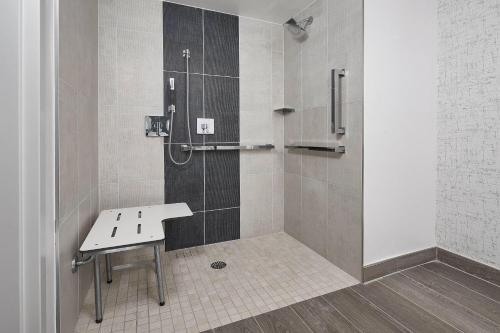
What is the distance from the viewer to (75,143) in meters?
1.34

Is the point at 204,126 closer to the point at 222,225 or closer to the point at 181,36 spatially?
the point at 181,36

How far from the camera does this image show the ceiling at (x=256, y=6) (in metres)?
2.12

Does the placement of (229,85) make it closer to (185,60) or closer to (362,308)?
(185,60)

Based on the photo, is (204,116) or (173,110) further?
(204,116)

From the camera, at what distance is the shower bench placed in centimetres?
125

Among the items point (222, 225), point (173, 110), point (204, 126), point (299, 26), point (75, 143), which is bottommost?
point (222, 225)

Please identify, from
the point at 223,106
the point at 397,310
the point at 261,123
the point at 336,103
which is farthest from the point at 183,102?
the point at 397,310

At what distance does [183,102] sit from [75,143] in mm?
1019

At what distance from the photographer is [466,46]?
1.74 meters

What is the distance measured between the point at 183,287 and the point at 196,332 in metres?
0.44

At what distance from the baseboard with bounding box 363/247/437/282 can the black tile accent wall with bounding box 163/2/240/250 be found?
1233 mm

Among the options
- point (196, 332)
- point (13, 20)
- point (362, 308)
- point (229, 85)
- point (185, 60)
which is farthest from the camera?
point (229, 85)

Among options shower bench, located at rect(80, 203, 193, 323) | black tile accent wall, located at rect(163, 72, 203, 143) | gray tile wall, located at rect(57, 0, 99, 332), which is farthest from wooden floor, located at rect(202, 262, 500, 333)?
black tile accent wall, located at rect(163, 72, 203, 143)

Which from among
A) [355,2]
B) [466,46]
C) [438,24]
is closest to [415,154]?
[466,46]
